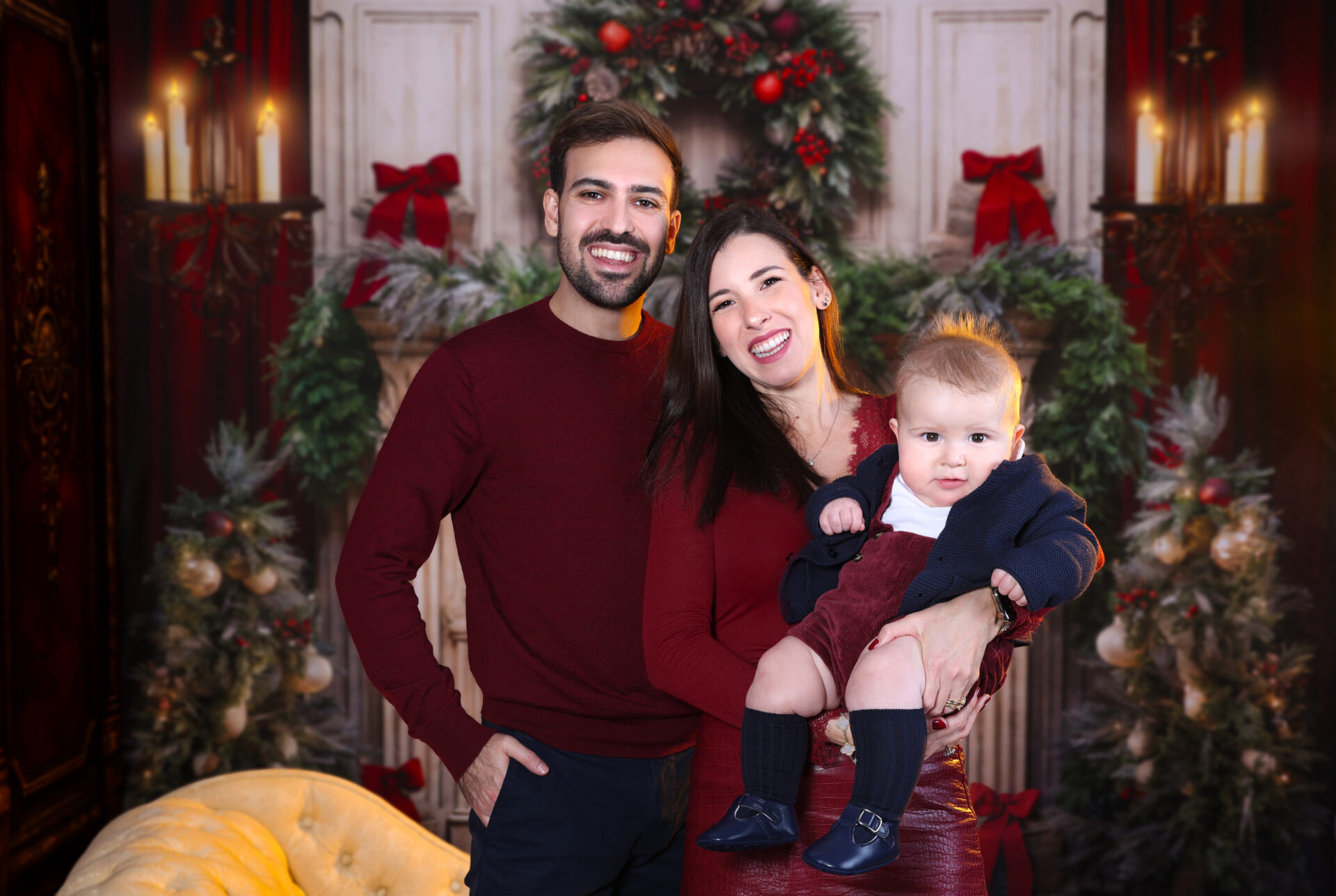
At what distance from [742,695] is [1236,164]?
9.45 feet

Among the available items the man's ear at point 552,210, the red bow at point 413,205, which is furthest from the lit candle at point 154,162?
the man's ear at point 552,210

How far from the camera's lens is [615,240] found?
1773mm

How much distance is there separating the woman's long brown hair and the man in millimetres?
156

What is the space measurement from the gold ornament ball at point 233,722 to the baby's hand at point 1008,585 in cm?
284

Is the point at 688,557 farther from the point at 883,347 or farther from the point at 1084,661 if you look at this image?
the point at 1084,661

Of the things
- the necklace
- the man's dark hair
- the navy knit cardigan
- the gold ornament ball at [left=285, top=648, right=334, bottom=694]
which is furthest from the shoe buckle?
the gold ornament ball at [left=285, top=648, right=334, bottom=694]

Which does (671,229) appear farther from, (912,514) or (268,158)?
(268,158)

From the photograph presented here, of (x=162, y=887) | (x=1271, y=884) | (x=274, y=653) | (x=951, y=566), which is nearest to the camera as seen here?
(x=951, y=566)

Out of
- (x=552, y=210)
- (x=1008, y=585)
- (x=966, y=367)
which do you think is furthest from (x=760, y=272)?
(x=1008, y=585)

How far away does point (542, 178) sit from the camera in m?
3.51

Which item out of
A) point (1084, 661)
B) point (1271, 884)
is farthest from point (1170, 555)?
point (1271, 884)

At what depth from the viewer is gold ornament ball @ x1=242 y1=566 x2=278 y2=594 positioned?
134 inches

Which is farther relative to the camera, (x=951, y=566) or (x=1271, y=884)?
(x=1271, y=884)

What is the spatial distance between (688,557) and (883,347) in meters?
2.08
